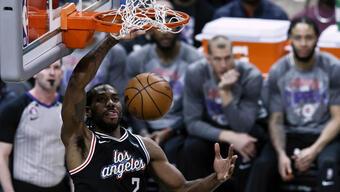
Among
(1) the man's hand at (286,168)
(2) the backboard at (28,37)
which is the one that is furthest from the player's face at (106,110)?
(1) the man's hand at (286,168)

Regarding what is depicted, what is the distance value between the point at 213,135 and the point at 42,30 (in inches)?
122

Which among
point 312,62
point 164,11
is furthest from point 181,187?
point 312,62

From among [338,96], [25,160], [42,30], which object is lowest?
[25,160]

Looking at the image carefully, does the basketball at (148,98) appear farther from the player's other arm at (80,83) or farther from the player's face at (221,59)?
the player's face at (221,59)

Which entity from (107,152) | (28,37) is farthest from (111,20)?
(107,152)

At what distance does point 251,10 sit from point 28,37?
4.57 metres

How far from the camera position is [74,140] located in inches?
235

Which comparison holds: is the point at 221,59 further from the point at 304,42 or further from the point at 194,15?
the point at 194,15

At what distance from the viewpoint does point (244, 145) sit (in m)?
8.35

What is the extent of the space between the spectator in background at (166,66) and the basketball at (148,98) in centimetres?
228

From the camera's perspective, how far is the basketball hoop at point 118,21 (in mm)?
5598

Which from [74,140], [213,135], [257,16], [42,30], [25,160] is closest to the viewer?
[42,30]

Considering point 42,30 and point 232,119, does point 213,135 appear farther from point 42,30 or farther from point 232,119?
point 42,30

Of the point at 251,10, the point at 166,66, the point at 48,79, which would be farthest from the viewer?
the point at 251,10
